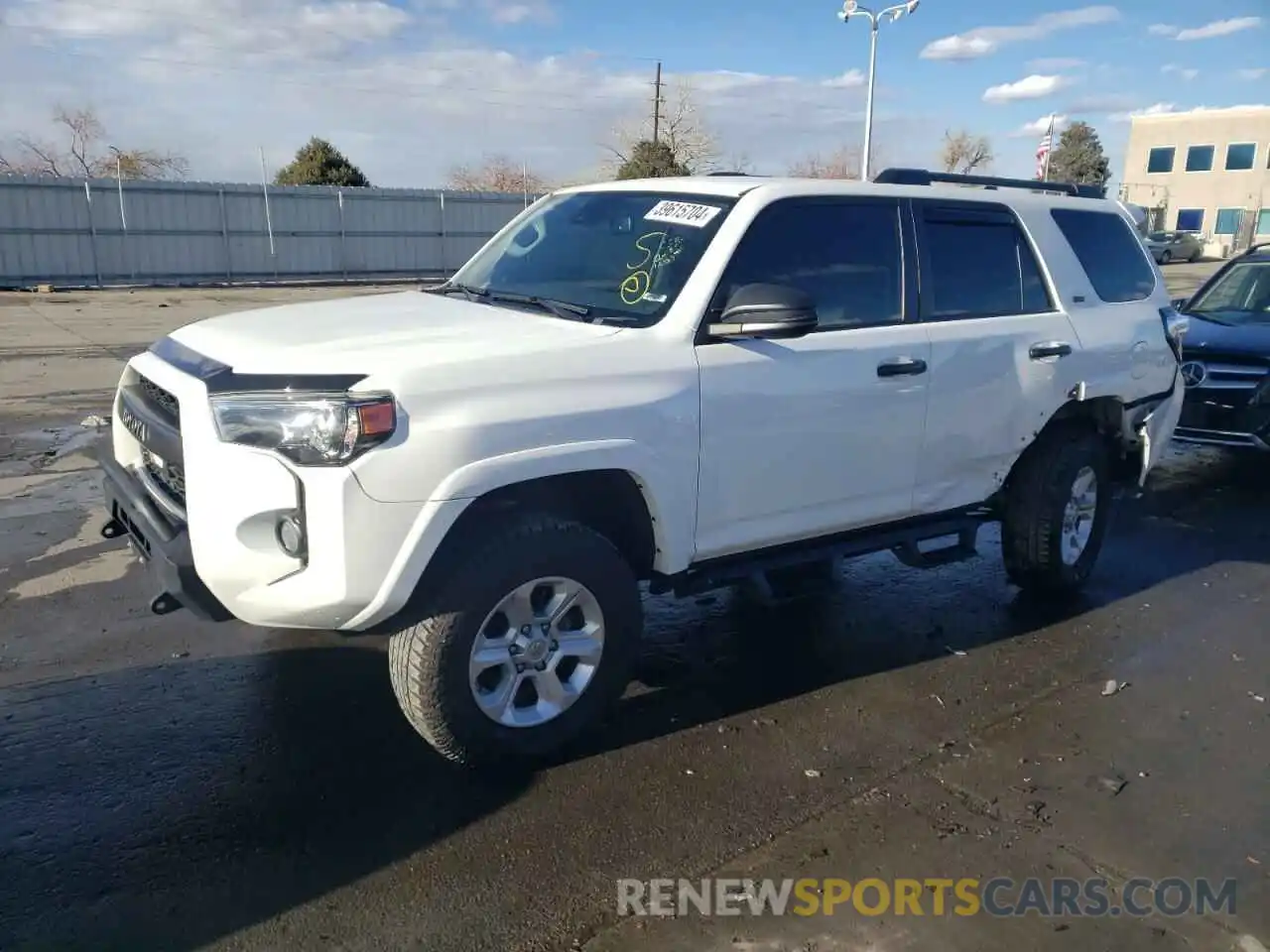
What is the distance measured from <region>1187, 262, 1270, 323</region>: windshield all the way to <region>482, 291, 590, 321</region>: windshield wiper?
7.06m

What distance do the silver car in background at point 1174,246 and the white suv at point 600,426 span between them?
42.6 m

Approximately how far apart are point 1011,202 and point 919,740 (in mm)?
2753

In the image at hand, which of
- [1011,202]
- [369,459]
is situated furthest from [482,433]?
[1011,202]

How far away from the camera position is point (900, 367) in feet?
13.9

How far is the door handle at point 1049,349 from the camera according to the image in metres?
4.84

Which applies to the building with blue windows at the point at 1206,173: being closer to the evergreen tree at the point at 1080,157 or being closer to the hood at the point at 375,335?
the evergreen tree at the point at 1080,157

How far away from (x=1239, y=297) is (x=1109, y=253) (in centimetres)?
438

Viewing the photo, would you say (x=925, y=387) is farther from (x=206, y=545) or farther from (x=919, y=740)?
(x=206, y=545)

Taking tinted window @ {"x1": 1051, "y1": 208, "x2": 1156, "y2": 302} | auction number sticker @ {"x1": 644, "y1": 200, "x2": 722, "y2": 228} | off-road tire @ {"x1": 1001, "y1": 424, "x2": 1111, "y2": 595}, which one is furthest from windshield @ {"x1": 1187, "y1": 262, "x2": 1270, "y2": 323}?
auction number sticker @ {"x1": 644, "y1": 200, "x2": 722, "y2": 228}

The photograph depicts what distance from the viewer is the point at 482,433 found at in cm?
312

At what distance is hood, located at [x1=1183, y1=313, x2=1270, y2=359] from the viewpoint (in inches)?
310

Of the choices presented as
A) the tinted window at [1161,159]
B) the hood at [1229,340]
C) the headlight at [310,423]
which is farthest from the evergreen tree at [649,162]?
the tinted window at [1161,159]

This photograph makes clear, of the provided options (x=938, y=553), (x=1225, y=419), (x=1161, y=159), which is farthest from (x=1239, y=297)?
(x=1161, y=159)

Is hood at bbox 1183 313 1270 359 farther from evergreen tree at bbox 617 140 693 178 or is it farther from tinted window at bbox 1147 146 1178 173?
tinted window at bbox 1147 146 1178 173
